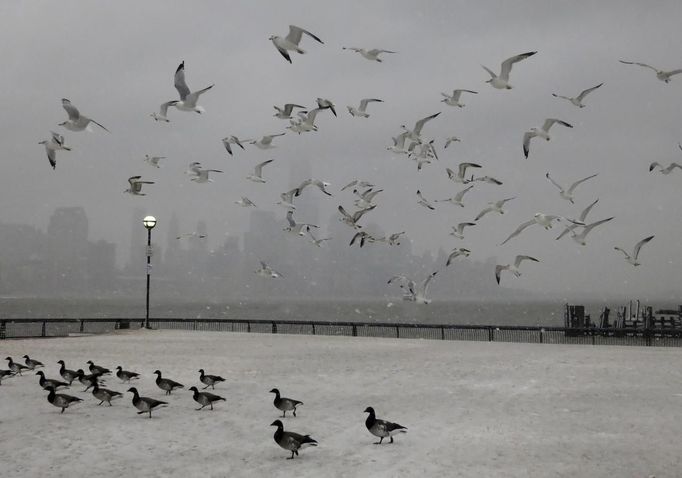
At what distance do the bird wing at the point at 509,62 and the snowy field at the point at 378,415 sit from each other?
9320mm

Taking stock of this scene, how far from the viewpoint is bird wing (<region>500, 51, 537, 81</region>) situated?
58.5 ft

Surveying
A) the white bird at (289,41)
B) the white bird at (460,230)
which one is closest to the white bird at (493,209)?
the white bird at (460,230)

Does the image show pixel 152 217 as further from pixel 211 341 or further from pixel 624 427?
pixel 624 427

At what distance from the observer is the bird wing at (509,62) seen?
17.8 meters

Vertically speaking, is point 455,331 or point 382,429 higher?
point 382,429

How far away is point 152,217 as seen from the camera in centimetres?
3797

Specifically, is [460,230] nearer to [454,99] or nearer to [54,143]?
[454,99]

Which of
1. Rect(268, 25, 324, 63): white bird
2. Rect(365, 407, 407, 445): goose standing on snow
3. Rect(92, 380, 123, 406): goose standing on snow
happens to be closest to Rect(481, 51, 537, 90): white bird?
Rect(268, 25, 324, 63): white bird

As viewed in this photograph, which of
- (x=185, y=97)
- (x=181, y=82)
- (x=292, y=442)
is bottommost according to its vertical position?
(x=292, y=442)

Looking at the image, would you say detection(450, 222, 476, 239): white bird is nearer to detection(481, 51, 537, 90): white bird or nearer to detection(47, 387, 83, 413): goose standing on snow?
detection(481, 51, 537, 90): white bird

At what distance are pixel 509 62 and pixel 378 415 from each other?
39.6ft

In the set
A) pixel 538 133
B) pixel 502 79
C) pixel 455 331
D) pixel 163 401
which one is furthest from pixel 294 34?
pixel 455 331

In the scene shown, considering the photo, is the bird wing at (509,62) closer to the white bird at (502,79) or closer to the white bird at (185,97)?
the white bird at (502,79)

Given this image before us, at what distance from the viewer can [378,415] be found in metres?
12.9
